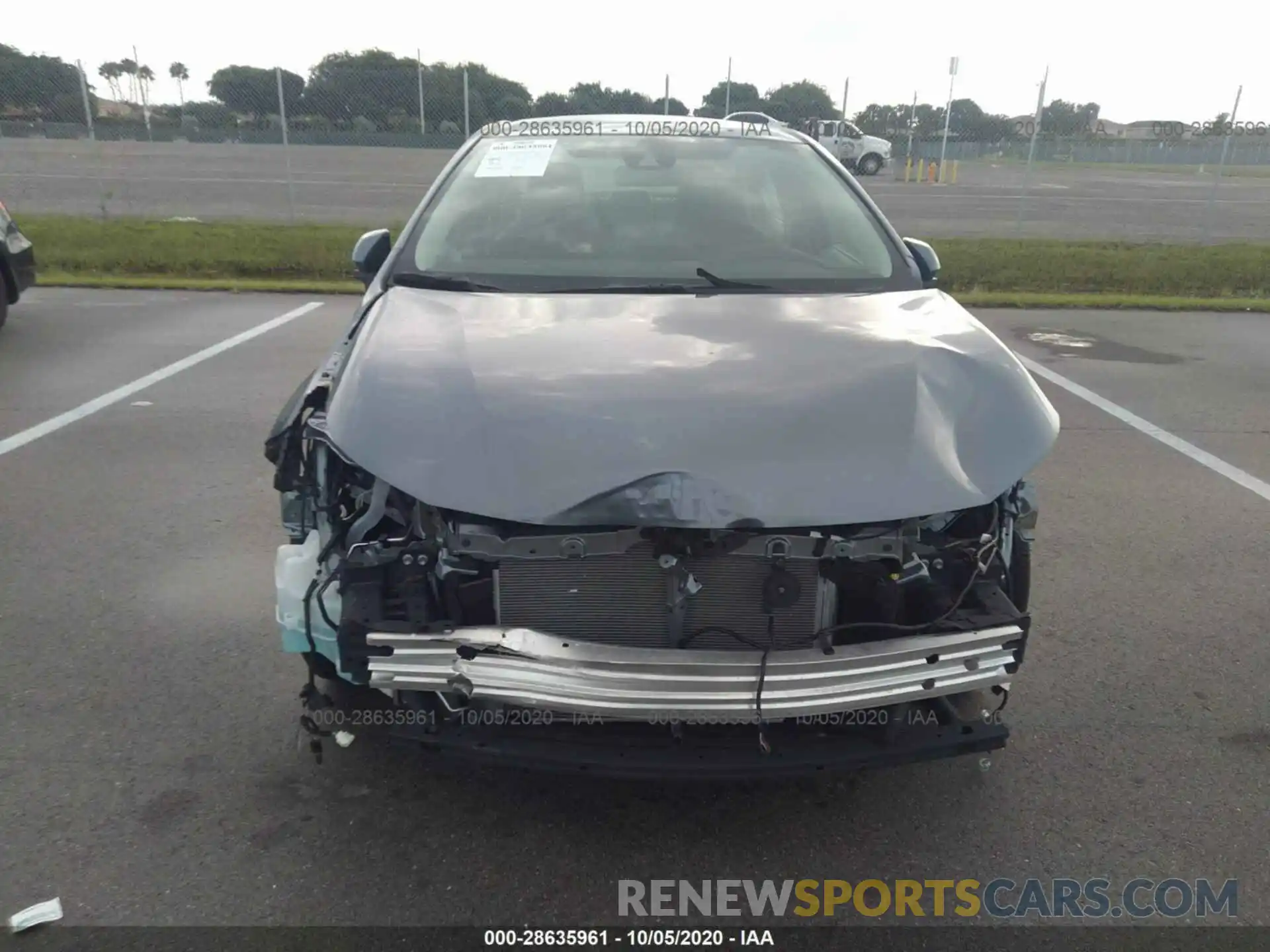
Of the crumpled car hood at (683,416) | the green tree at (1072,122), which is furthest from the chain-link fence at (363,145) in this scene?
the crumpled car hood at (683,416)

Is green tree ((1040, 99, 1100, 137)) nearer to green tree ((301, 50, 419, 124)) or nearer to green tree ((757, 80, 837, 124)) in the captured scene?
green tree ((757, 80, 837, 124))

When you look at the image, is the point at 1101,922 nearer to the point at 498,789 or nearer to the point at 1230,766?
the point at 1230,766

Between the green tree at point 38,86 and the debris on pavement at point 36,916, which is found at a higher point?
the green tree at point 38,86

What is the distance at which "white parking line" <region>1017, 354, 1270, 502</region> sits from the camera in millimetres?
5305

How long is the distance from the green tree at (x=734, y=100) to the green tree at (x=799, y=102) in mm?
398

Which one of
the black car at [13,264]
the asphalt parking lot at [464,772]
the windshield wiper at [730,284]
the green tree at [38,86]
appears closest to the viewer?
the asphalt parking lot at [464,772]

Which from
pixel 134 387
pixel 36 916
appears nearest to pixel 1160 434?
pixel 36 916

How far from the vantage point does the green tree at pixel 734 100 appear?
63.2ft

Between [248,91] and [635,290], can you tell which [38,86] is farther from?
[635,290]

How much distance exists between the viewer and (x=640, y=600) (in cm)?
241

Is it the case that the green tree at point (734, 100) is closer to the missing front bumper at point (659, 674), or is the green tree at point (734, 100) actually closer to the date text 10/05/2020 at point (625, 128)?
the date text 10/05/2020 at point (625, 128)

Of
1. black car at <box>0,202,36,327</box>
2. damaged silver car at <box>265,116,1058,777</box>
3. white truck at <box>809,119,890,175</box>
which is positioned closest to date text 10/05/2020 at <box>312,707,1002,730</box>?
damaged silver car at <box>265,116,1058,777</box>

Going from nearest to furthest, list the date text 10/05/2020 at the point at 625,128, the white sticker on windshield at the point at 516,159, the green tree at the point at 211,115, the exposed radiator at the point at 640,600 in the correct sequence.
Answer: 1. the exposed radiator at the point at 640,600
2. the white sticker on windshield at the point at 516,159
3. the date text 10/05/2020 at the point at 625,128
4. the green tree at the point at 211,115

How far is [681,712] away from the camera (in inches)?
88.0
